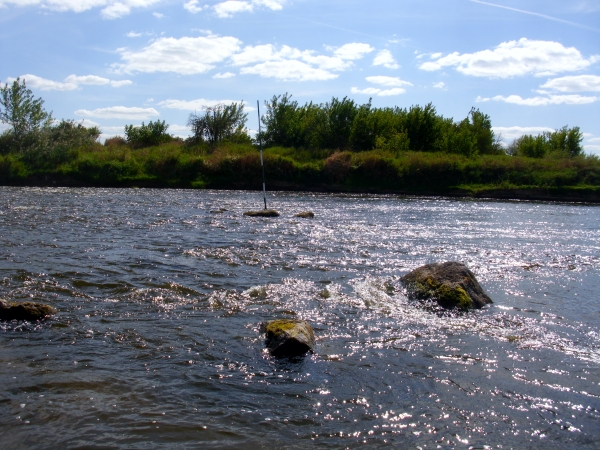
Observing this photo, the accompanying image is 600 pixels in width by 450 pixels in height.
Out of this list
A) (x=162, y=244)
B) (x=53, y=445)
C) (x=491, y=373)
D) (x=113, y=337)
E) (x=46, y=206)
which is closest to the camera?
(x=53, y=445)

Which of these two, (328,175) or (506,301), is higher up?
(328,175)

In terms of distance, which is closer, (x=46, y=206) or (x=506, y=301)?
(x=506, y=301)

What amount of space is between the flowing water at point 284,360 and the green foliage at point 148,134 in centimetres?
6677

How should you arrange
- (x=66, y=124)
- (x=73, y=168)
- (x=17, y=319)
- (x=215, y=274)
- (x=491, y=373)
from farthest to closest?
(x=66, y=124) < (x=73, y=168) < (x=215, y=274) < (x=17, y=319) < (x=491, y=373)

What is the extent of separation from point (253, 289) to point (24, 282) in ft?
16.9

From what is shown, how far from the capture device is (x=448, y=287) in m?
10.9

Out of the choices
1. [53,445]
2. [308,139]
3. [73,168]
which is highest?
[308,139]

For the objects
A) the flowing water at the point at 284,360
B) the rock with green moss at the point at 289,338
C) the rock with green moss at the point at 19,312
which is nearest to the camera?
the flowing water at the point at 284,360

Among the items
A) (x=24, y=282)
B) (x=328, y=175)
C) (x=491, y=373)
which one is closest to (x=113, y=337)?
(x=24, y=282)

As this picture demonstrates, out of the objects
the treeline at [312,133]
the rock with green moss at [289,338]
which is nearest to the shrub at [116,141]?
the treeline at [312,133]

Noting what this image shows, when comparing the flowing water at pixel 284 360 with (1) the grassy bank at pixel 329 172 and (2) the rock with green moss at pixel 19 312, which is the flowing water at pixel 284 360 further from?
(1) the grassy bank at pixel 329 172

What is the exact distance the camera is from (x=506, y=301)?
11.5m

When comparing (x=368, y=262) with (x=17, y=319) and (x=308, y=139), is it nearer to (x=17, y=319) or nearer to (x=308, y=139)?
(x=17, y=319)

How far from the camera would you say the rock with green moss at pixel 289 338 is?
7852mm
